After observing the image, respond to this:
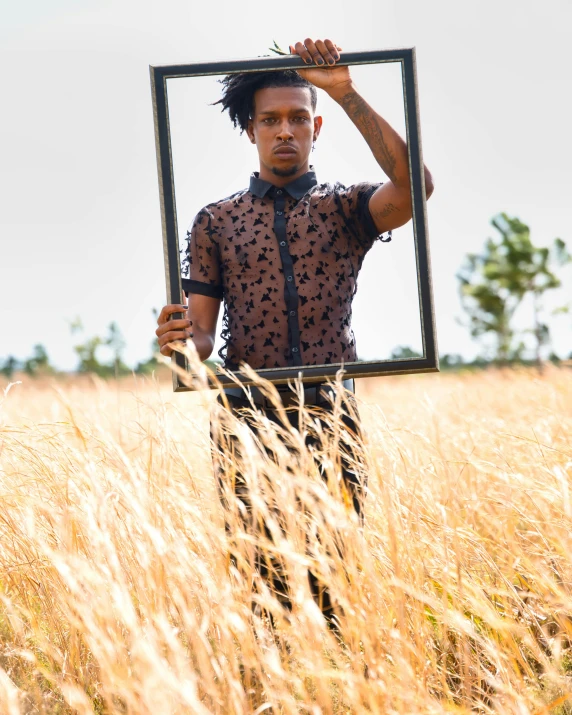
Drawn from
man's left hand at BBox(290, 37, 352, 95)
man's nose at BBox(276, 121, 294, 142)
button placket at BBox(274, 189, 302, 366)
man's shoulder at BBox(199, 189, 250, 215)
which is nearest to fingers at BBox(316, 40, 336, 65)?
man's left hand at BBox(290, 37, 352, 95)

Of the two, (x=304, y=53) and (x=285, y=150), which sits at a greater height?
(x=304, y=53)

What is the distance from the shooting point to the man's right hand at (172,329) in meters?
2.07

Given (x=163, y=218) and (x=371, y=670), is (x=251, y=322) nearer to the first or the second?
(x=163, y=218)

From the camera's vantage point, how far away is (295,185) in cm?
220

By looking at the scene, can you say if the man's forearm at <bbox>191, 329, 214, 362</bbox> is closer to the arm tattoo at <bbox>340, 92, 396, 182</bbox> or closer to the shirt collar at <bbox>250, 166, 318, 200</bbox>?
the shirt collar at <bbox>250, 166, 318, 200</bbox>

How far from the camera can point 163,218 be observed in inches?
83.8

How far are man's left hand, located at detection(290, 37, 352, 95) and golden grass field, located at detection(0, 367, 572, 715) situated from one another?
98 cm

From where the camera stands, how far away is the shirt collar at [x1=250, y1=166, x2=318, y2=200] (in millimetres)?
2193

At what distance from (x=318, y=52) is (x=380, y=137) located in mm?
308

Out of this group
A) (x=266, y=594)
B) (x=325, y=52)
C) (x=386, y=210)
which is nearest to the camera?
(x=266, y=594)

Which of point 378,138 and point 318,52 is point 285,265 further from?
point 318,52

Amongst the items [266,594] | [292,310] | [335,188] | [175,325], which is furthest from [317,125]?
[266,594]

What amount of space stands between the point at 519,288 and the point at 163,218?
27276mm

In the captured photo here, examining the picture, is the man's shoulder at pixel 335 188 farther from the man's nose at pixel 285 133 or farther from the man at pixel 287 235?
the man's nose at pixel 285 133
